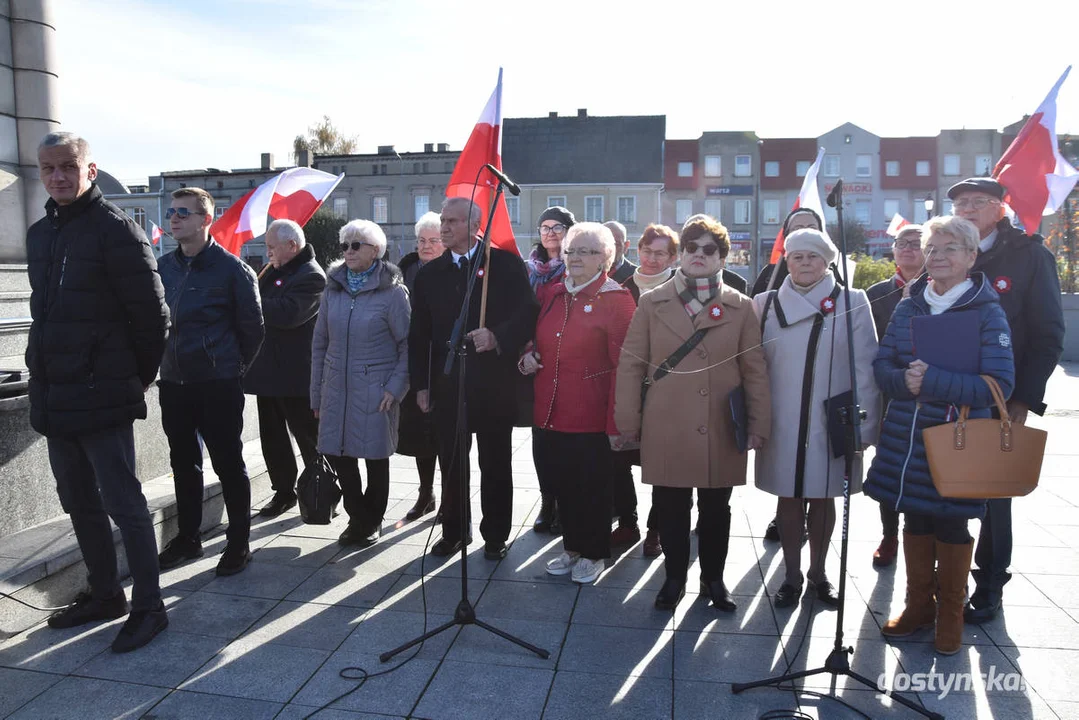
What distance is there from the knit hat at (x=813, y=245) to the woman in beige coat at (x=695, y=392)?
0.34 meters

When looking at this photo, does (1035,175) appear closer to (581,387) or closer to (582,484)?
(581,387)

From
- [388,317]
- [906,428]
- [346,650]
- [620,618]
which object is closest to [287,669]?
[346,650]

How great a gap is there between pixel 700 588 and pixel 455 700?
169 cm

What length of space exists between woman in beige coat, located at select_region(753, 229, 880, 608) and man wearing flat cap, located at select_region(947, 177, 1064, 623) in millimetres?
659

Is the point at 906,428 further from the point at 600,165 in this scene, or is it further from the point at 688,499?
the point at 600,165

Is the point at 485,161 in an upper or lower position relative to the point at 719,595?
upper

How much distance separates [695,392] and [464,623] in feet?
5.24

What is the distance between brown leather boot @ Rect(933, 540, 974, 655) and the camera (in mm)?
3617

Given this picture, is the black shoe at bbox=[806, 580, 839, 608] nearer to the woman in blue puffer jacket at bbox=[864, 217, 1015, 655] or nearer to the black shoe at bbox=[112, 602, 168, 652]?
the woman in blue puffer jacket at bbox=[864, 217, 1015, 655]

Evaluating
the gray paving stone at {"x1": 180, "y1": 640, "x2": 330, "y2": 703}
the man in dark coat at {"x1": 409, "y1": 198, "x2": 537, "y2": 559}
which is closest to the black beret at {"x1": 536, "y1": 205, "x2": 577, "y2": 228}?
the man in dark coat at {"x1": 409, "y1": 198, "x2": 537, "y2": 559}

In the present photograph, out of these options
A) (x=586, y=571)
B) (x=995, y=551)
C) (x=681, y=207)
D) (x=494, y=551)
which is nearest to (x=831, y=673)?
(x=995, y=551)

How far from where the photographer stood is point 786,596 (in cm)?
418

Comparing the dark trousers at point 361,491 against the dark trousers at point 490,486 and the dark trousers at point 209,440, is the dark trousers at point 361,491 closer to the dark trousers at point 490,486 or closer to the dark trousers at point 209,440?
the dark trousers at point 490,486

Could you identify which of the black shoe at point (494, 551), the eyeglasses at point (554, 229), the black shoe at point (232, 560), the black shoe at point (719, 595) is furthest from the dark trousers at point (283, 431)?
the black shoe at point (719, 595)
